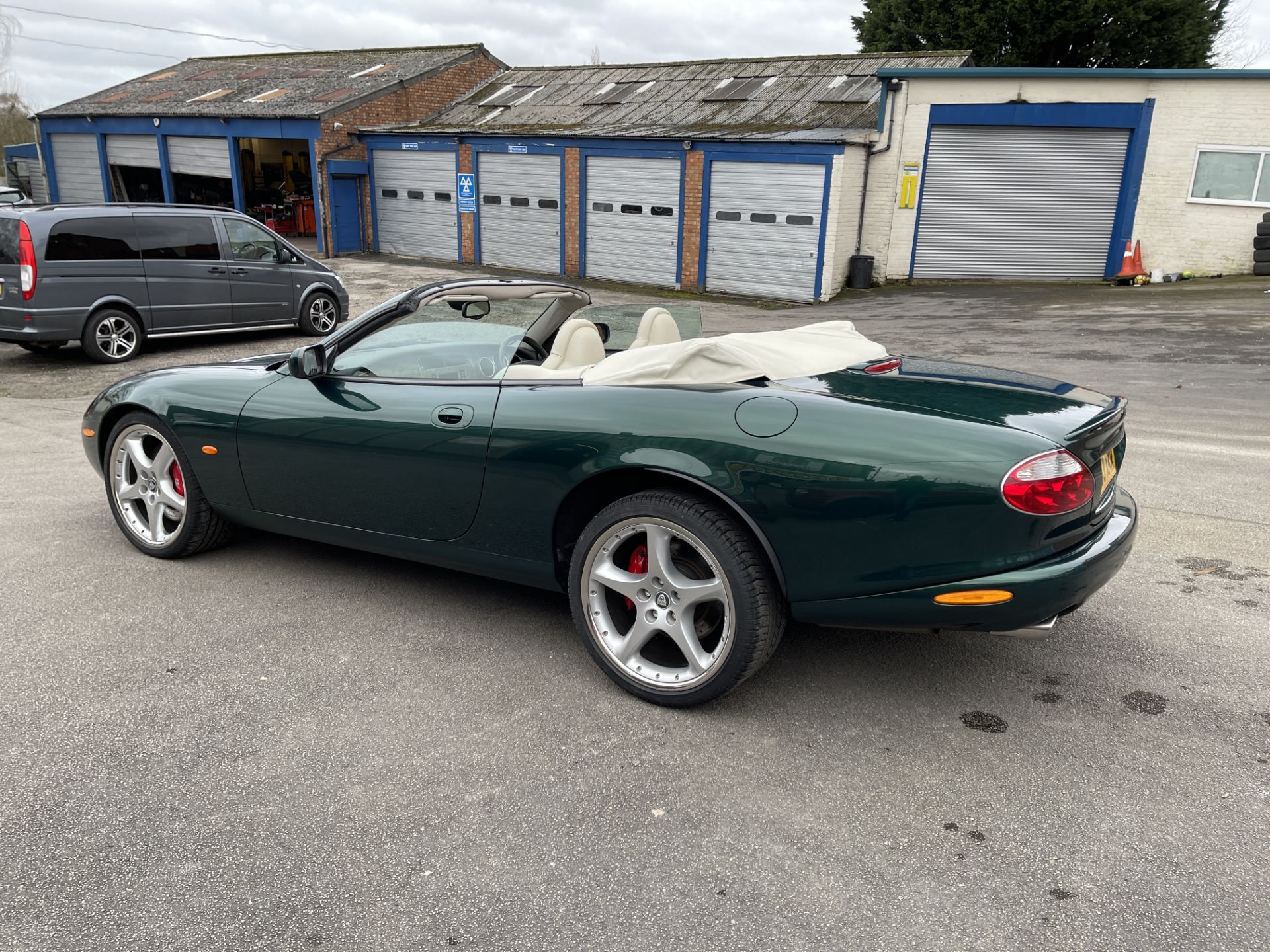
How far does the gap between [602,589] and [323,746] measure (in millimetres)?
1026

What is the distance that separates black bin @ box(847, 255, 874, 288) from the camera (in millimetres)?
20359

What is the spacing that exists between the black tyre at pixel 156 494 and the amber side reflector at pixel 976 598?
3291mm

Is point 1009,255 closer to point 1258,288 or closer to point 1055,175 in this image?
point 1055,175

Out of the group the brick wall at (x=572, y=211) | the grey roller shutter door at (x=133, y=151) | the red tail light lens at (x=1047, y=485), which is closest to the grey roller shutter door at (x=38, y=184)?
the grey roller shutter door at (x=133, y=151)

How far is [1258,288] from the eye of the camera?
16.9 meters

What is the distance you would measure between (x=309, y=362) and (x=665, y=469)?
176 centimetres

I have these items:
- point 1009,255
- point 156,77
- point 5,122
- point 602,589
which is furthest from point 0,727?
point 5,122

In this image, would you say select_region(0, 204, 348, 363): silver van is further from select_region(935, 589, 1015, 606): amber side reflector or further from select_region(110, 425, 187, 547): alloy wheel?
select_region(935, 589, 1015, 606): amber side reflector

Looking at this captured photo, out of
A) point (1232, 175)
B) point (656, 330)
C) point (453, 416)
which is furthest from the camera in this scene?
point (1232, 175)

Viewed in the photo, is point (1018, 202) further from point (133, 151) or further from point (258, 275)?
point (133, 151)

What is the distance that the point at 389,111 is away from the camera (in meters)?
26.1

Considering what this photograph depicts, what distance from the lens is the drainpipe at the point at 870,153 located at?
19.8 m

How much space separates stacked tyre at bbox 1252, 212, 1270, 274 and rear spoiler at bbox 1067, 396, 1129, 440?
60.3 feet

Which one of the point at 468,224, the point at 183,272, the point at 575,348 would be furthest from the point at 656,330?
the point at 468,224
